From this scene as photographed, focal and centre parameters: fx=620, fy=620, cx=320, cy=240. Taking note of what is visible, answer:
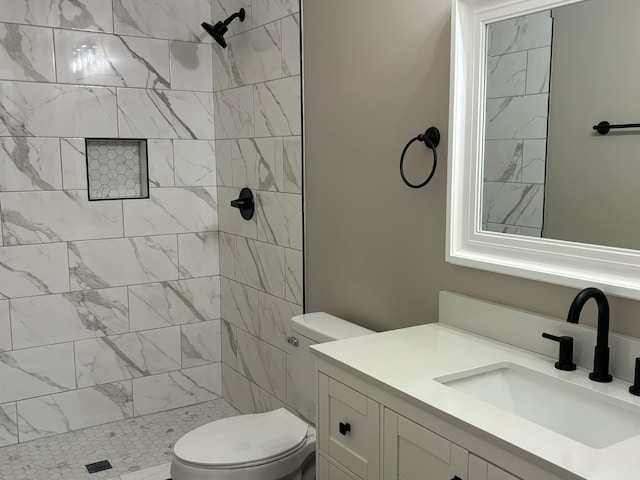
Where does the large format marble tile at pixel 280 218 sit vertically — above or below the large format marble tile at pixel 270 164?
below

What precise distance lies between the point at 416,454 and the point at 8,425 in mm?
2443

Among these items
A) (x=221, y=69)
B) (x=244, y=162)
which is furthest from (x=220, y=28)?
(x=244, y=162)

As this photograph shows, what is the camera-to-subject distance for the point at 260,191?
10.0 ft

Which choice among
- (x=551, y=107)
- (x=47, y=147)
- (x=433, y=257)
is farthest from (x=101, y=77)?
(x=551, y=107)

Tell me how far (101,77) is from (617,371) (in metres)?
2.70

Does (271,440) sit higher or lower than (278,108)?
lower

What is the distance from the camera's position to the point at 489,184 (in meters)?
1.85

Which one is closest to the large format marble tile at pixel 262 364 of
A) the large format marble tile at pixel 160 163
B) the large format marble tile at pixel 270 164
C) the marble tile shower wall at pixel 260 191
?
the marble tile shower wall at pixel 260 191

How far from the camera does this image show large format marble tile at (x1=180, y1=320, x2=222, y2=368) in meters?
3.52

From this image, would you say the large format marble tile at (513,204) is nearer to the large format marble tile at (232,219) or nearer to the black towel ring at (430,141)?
Answer: the black towel ring at (430,141)

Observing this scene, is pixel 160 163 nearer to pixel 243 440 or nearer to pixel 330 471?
pixel 243 440

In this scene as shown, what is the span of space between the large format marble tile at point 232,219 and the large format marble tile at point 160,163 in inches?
11.4

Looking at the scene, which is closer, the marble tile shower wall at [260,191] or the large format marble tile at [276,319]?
the marble tile shower wall at [260,191]

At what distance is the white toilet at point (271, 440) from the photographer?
2076mm
